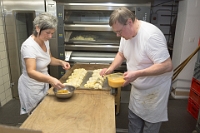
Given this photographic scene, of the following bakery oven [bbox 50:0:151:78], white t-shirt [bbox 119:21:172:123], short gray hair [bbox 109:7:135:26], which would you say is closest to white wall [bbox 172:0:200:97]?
bakery oven [bbox 50:0:151:78]

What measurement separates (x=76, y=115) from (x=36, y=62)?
686 millimetres

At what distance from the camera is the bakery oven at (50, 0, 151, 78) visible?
2.62 meters

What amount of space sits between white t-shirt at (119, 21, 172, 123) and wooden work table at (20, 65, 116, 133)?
268mm

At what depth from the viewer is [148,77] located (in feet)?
4.58

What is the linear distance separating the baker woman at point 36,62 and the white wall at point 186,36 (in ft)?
7.54

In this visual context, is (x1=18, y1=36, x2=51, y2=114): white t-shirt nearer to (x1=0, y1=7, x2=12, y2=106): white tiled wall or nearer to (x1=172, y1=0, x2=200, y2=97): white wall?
(x1=0, y1=7, x2=12, y2=106): white tiled wall

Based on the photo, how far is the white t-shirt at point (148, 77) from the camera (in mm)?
1261

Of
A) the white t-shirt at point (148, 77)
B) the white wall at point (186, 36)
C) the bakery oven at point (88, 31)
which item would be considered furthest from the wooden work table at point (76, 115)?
the white wall at point (186, 36)

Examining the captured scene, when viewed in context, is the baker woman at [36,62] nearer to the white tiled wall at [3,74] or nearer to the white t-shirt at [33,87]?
the white t-shirt at [33,87]

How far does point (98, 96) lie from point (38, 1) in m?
1.98

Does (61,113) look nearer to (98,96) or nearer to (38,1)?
(98,96)

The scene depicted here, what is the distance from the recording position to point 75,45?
2820 mm

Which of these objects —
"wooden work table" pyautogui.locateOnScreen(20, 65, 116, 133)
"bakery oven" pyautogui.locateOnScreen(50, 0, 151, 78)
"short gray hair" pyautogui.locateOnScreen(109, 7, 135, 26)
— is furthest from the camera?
"bakery oven" pyautogui.locateOnScreen(50, 0, 151, 78)

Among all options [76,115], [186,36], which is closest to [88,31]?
[186,36]
